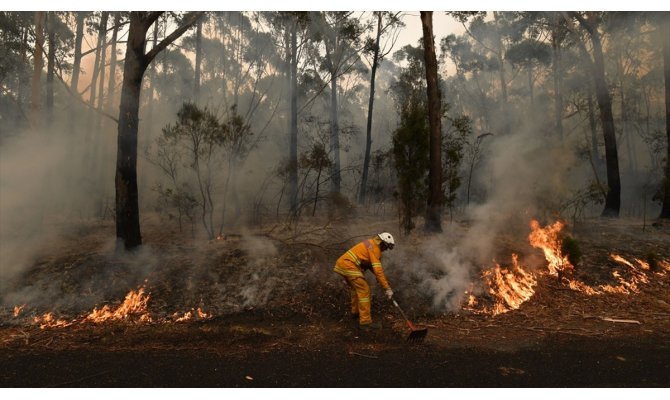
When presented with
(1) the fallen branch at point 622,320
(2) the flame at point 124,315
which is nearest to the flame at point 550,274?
(1) the fallen branch at point 622,320

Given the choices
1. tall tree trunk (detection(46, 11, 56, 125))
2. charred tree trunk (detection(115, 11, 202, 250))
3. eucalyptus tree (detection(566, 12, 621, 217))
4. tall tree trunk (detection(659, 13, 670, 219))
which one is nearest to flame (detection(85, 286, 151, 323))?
charred tree trunk (detection(115, 11, 202, 250))

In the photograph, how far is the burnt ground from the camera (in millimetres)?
4566

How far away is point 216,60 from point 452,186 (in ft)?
77.6

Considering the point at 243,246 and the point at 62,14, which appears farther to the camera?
the point at 62,14

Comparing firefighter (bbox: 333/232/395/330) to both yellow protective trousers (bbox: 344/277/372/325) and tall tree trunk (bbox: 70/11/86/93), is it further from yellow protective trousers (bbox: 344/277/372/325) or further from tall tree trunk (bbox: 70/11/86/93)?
tall tree trunk (bbox: 70/11/86/93)

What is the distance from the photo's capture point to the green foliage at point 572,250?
819cm

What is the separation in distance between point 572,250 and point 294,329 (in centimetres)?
573

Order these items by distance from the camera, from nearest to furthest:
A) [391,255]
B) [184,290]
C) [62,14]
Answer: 1. [184,290]
2. [391,255]
3. [62,14]

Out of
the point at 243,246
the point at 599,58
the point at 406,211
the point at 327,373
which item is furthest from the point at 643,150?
the point at 327,373

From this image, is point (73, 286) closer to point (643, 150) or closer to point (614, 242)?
point (614, 242)

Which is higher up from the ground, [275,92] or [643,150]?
[275,92]

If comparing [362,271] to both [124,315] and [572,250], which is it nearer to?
[124,315]

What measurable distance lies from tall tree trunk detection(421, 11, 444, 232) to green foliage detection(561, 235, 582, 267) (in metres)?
2.82

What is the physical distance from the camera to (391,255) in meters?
8.75
